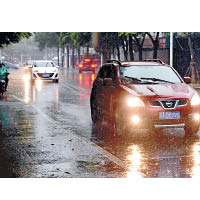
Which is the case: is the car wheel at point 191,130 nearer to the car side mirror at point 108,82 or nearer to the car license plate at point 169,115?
the car license plate at point 169,115

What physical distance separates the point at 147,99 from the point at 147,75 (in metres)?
1.43

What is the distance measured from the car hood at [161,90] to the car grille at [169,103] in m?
0.11

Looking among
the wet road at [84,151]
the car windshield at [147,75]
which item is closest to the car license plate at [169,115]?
the wet road at [84,151]

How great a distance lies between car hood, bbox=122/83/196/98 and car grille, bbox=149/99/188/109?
0.35 feet

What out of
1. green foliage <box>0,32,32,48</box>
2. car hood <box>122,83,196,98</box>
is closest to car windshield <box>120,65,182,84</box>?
car hood <box>122,83,196,98</box>

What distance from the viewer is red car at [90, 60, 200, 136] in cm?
1057

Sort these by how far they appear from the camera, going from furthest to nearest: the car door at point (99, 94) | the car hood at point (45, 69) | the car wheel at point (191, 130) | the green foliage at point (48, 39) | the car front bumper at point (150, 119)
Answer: the green foliage at point (48, 39), the car hood at point (45, 69), the car door at point (99, 94), the car wheel at point (191, 130), the car front bumper at point (150, 119)

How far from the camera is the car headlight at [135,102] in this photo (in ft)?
34.7

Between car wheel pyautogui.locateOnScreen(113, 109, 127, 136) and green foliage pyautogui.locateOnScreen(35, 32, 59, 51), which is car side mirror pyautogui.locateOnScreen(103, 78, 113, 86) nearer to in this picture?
car wheel pyautogui.locateOnScreen(113, 109, 127, 136)

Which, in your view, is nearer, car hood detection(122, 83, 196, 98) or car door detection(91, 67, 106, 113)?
car hood detection(122, 83, 196, 98)

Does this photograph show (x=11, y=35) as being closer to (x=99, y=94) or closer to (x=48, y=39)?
(x=99, y=94)

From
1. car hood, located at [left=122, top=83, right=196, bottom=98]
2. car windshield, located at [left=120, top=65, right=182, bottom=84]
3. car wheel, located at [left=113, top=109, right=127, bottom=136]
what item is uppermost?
car windshield, located at [left=120, top=65, right=182, bottom=84]

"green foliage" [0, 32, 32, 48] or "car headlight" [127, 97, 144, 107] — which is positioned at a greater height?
"green foliage" [0, 32, 32, 48]
